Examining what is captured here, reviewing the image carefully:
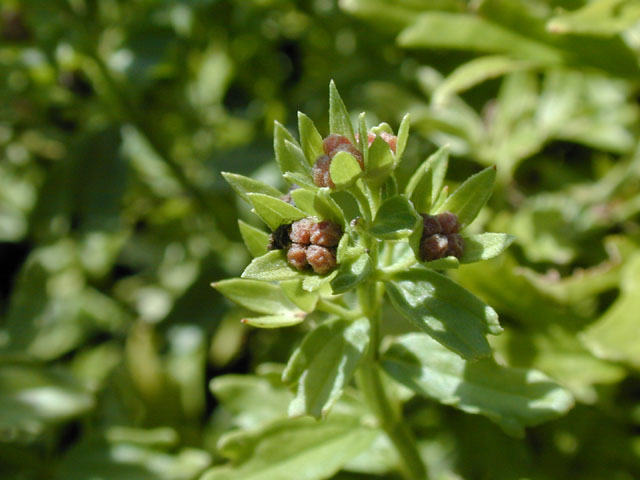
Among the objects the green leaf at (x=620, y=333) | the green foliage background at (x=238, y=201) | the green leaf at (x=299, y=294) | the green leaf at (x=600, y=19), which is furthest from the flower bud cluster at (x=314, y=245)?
the green leaf at (x=600, y=19)

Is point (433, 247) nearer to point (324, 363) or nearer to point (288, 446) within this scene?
point (324, 363)

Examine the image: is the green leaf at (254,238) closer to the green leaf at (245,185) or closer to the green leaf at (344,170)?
the green leaf at (245,185)

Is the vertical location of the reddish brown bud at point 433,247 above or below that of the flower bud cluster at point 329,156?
below

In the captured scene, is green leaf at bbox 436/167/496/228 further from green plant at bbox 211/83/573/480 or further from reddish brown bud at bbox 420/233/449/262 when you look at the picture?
reddish brown bud at bbox 420/233/449/262

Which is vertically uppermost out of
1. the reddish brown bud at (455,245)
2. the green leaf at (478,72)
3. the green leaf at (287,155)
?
the green leaf at (287,155)

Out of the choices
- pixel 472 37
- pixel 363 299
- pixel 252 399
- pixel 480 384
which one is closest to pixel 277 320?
pixel 363 299

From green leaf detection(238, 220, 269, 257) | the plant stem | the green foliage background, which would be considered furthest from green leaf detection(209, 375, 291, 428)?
green leaf detection(238, 220, 269, 257)

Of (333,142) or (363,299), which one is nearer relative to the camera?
(333,142)

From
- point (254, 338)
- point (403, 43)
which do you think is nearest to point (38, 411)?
point (254, 338)
